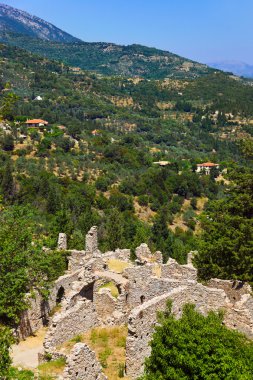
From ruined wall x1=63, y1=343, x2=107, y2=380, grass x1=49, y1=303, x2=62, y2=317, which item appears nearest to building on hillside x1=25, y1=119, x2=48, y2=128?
grass x1=49, y1=303, x2=62, y2=317

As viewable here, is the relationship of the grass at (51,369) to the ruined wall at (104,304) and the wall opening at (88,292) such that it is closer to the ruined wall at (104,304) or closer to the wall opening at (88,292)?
the ruined wall at (104,304)

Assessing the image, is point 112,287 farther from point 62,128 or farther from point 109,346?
→ point 62,128

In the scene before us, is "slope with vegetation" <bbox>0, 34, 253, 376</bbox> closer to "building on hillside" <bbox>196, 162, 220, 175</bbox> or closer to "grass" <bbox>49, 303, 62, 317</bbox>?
"grass" <bbox>49, 303, 62, 317</bbox>

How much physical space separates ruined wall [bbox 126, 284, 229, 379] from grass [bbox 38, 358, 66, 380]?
2199 mm

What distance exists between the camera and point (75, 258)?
2595cm

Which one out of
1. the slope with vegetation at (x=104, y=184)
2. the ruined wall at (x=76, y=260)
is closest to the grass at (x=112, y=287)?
the slope with vegetation at (x=104, y=184)

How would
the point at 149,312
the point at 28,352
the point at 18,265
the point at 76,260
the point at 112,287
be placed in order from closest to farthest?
the point at 149,312 → the point at 28,352 → the point at 18,265 → the point at 112,287 → the point at 76,260

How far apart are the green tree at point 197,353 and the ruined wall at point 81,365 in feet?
5.18

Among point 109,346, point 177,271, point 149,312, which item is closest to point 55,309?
point 109,346

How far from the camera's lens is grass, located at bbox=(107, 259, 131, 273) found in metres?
23.4

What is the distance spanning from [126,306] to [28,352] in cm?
436

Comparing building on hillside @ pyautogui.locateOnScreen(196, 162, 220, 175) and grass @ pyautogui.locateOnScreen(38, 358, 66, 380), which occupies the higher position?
grass @ pyautogui.locateOnScreen(38, 358, 66, 380)

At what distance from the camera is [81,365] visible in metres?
12.1

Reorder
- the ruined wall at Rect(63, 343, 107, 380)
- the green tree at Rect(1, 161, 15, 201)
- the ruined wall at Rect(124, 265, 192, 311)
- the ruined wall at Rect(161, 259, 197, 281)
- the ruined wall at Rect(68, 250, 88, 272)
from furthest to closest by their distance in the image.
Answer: the green tree at Rect(1, 161, 15, 201) < the ruined wall at Rect(68, 250, 88, 272) < the ruined wall at Rect(161, 259, 197, 281) < the ruined wall at Rect(124, 265, 192, 311) < the ruined wall at Rect(63, 343, 107, 380)
